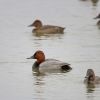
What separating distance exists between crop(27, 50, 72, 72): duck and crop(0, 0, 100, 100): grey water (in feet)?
0.64

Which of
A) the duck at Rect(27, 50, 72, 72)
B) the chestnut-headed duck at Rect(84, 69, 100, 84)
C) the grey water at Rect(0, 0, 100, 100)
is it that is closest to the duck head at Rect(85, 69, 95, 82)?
the chestnut-headed duck at Rect(84, 69, 100, 84)

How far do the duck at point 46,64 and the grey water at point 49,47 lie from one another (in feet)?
0.64

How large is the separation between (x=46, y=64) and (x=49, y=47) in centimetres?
329

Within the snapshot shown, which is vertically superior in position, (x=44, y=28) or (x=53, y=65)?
(x=53, y=65)

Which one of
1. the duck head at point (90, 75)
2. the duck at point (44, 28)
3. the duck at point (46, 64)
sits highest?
the duck head at point (90, 75)

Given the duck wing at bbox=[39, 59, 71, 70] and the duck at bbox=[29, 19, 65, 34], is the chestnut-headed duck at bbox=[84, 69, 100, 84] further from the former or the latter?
the duck at bbox=[29, 19, 65, 34]

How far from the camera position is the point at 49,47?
2234cm

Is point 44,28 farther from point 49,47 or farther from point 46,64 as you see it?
point 46,64

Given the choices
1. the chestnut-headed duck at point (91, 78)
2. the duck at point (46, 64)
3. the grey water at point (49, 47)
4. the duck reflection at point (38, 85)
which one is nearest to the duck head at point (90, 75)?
the chestnut-headed duck at point (91, 78)

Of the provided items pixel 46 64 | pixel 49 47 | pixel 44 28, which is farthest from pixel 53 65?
pixel 44 28

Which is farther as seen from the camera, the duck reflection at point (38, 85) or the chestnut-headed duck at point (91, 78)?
the chestnut-headed duck at point (91, 78)

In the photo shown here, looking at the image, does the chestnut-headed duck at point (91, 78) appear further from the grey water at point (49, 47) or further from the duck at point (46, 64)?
the duck at point (46, 64)

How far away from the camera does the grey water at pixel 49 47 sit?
16156 millimetres

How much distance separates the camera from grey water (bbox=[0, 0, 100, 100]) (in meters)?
16.2
